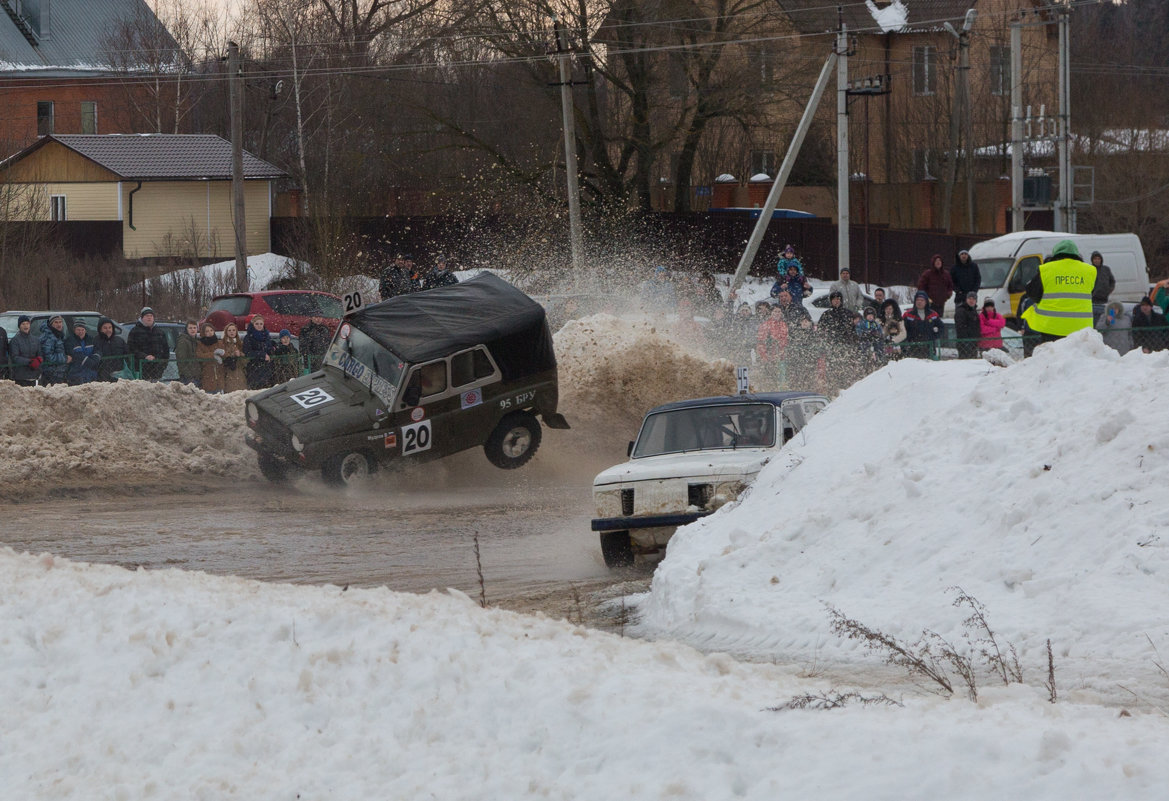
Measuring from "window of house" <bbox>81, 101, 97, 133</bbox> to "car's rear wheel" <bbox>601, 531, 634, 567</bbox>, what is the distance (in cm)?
6321

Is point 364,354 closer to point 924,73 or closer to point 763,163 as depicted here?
point 924,73

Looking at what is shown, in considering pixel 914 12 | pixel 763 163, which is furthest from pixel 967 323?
pixel 914 12

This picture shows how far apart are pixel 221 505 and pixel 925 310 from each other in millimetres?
10204

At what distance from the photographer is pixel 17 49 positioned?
2707 inches

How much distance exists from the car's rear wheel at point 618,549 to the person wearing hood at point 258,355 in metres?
10.7

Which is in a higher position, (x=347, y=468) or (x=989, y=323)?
(x=989, y=323)

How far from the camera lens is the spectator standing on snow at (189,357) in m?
21.0

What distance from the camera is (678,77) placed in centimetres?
4281

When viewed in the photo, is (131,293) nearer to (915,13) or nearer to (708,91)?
(708,91)

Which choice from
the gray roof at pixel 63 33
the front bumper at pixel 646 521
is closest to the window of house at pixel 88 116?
the gray roof at pixel 63 33

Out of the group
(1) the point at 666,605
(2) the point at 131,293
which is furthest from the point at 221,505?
(2) the point at 131,293

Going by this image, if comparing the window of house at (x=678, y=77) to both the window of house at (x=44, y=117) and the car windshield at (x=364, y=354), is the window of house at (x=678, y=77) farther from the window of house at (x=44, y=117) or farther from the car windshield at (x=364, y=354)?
the window of house at (x=44, y=117)

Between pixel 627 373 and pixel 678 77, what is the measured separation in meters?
25.1

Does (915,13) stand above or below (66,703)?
above
